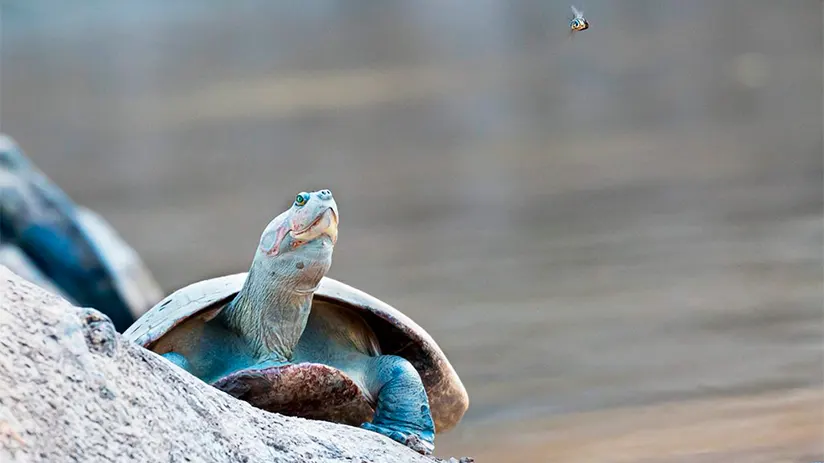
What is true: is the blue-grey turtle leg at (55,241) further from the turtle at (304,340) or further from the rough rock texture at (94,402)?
the rough rock texture at (94,402)

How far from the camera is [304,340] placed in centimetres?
259

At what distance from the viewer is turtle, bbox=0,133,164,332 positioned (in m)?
5.32

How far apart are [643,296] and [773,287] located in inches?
17.3

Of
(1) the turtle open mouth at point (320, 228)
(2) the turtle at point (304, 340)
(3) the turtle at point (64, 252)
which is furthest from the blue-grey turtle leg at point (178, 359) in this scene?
(3) the turtle at point (64, 252)

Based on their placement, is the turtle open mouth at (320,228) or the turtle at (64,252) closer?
the turtle open mouth at (320,228)

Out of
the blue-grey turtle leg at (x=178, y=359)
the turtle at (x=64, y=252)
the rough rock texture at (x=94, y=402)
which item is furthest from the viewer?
the turtle at (x=64, y=252)

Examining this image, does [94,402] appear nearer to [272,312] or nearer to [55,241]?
[272,312]

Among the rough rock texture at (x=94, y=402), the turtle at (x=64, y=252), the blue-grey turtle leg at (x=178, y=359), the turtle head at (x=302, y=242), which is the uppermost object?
the turtle at (x=64, y=252)

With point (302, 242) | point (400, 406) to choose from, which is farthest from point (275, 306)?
point (400, 406)

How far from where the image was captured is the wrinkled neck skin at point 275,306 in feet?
7.88

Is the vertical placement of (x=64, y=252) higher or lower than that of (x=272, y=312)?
higher

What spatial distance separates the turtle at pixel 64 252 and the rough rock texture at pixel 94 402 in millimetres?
3506

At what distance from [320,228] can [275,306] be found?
0.21 meters

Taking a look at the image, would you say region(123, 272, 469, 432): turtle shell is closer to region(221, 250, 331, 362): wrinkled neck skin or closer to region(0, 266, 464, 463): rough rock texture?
region(221, 250, 331, 362): wrinkled neck skin
